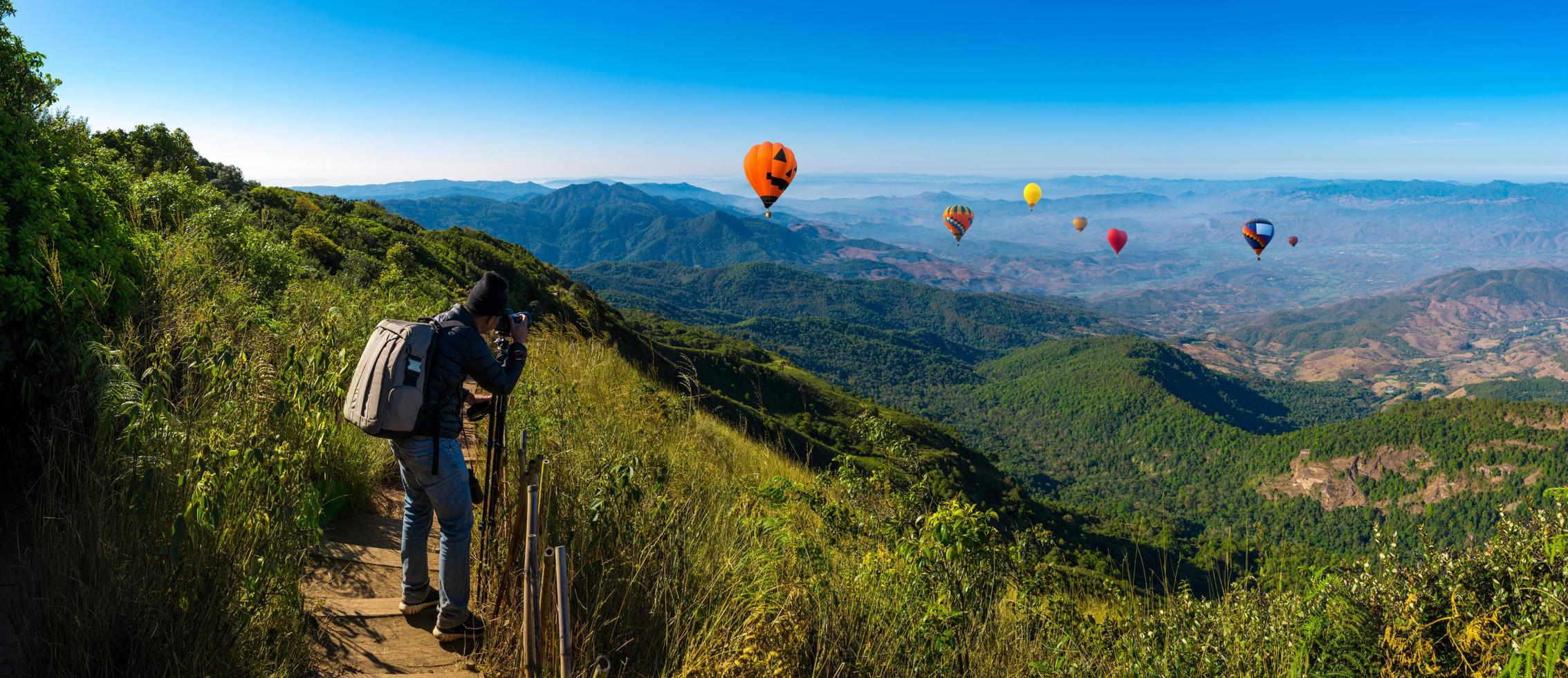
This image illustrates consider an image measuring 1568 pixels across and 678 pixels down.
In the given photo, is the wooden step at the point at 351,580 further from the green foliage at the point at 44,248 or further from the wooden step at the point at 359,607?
the green foliage at the point at 44,248

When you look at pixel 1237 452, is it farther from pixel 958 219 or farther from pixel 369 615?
pixel 369 615

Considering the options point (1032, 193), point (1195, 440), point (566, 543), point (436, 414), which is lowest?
point (1195, 440)

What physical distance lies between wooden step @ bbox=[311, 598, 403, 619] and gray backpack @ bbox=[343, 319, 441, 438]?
92 cm

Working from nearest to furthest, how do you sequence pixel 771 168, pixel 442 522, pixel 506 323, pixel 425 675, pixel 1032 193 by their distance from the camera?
pixel 425 675 < pixel 442 522 < pixel 506 323 < pixel 771 168 < pixel 1032 193

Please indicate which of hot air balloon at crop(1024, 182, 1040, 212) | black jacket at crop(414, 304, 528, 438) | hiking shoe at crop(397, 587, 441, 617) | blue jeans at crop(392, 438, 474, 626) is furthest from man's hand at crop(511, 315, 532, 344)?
hot air balloon at crop(1024, 182, 1040, 212)

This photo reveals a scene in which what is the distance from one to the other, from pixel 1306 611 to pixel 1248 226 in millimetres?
77809

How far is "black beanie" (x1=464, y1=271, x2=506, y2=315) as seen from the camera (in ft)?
11.8

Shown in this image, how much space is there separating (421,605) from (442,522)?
0.49 meters

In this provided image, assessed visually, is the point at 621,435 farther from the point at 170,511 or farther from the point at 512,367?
the point at 170,511

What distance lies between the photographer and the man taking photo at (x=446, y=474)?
10.8 ft

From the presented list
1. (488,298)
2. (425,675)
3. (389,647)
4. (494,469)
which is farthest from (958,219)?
(425,675)

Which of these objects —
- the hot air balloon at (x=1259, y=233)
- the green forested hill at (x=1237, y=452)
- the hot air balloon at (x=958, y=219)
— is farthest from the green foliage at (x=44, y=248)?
the green forested hill at (x=1237, y=452)

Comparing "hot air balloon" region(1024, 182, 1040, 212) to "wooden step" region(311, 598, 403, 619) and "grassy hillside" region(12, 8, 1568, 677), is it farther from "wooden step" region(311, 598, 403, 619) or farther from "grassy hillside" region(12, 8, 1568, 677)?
"wooden step" region(311, 598, 403, 619)

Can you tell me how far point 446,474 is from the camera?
135 inches
